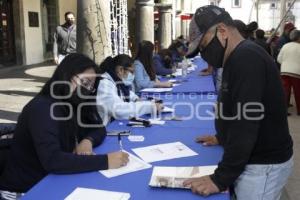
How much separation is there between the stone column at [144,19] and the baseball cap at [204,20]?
7687 millimetres

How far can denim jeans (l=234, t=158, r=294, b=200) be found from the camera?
6.21 feet

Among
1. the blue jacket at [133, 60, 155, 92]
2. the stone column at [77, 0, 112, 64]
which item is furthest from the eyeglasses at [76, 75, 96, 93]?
the blue jacket at [133, 60, 155, 92]

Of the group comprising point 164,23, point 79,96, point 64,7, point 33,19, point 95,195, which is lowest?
point 95,195

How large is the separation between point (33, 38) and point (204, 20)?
12.8 metres

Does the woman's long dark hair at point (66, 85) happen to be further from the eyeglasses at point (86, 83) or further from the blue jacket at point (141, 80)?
the blue jacket at point (141, 80)

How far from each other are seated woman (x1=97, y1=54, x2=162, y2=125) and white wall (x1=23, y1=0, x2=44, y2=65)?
10186 mm

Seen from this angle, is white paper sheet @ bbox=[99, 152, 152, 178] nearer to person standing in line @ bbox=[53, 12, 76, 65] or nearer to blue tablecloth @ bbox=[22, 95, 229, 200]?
blue tablecloth @ bbox=[22, 95, 229, 200]

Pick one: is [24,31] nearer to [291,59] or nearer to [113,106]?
[291,59]

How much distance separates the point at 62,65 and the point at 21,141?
1.56ft

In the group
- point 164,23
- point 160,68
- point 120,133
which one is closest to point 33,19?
point 164,23

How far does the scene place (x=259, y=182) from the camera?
1911mm

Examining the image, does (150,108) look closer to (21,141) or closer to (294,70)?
(21,141)

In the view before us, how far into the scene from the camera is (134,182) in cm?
196

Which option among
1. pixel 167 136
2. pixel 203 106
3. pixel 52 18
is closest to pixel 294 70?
pixel 203 106
